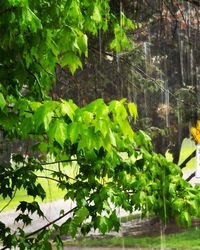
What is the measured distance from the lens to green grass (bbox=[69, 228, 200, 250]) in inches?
276

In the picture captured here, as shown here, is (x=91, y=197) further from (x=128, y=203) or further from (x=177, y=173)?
(x=177, y=173)

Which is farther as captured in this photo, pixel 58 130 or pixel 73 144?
pixel 73 144

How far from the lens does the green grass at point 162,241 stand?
7.02 m

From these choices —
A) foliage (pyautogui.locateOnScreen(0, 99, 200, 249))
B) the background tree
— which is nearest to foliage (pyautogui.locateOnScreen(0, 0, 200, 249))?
foliage (pyautogui.locateOnScreen(0, 99, 200, 249))

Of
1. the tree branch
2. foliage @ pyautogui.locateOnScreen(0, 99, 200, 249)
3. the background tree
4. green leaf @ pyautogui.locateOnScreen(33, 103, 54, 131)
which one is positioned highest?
the background tree

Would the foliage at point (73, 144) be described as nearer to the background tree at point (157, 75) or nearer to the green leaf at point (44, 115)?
the green leaf at point (44, 115)

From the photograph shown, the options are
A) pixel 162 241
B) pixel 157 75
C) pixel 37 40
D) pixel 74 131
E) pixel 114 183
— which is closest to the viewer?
pixel 74 131

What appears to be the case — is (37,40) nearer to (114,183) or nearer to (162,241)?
(114,183)

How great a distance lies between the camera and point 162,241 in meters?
7.46

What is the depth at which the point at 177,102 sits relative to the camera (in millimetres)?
7074

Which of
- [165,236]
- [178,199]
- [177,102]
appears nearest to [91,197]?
[178,199]

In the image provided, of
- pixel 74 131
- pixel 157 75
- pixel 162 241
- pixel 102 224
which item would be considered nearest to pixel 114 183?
pixel 102 224

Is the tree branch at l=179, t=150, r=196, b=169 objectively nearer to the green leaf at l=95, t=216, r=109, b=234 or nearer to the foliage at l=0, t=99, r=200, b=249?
the foliage at l=0, t=99, r=200, b=249

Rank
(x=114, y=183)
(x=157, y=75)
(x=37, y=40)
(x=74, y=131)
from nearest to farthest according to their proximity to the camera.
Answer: (x=74, y=131) < (x=37, y=40) < (x=114, y=183) < (x=157, y=75)
